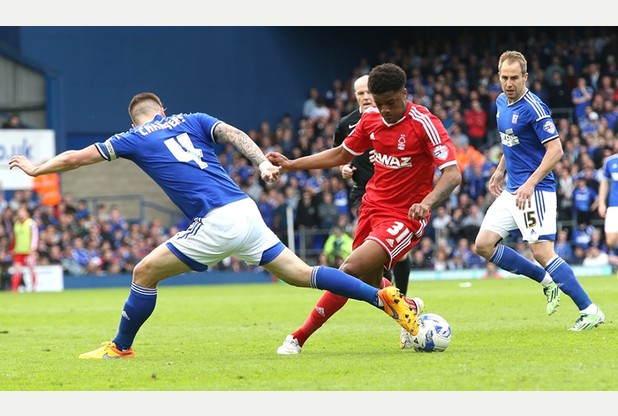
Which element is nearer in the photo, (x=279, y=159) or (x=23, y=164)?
(x=23, y=164)

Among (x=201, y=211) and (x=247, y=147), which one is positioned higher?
A: (x=247, y=147)

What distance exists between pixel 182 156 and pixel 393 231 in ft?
6.12

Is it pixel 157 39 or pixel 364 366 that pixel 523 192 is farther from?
pixel 157 39

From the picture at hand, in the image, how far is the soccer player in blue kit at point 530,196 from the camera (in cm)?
1107

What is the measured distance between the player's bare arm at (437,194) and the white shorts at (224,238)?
1.15 meters

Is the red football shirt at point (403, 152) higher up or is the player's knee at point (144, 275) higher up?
the red football shirt at point (403, 152)

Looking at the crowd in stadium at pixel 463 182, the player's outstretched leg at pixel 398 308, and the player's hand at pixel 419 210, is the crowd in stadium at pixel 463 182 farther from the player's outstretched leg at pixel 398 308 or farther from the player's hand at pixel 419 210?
the player's outstretched leg at pixel 398 308

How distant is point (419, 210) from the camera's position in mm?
9312

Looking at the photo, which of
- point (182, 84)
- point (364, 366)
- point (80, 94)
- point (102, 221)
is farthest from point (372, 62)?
point (364, 366)

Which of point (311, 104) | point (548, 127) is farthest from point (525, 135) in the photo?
point (311, 104)

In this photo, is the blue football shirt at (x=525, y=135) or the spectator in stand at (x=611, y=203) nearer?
the blue football shirt at (x=525, y=135)

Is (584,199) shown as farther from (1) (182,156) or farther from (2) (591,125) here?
(1) (182,156)

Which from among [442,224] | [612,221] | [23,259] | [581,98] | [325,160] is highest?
[581,98]

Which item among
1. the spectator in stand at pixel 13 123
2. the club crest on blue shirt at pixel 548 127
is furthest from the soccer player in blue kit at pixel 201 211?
the spectator in stand at pixel 13 123
